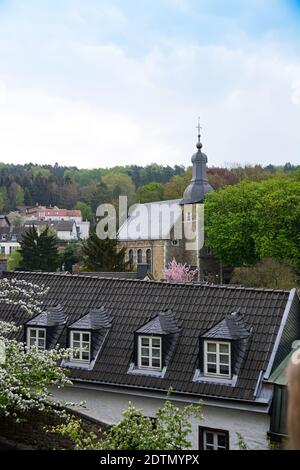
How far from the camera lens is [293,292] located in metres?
13.4

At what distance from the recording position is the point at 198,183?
53.9m

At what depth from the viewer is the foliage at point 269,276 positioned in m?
33.4

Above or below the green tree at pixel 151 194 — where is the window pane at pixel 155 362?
below

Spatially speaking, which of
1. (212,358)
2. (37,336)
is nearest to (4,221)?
(37,336)

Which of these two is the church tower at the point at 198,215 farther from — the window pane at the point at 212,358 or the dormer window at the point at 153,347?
the window pane at the point at 212,358

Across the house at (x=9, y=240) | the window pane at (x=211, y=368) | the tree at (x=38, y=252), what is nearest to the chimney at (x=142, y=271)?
the window pane at (x=211, y=368)

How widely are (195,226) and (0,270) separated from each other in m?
36.5

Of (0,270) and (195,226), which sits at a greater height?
(195,226)

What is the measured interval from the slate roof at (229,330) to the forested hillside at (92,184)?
196ft

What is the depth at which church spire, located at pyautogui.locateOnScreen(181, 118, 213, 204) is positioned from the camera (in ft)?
175

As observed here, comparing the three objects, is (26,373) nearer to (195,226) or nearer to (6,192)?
(195,226)

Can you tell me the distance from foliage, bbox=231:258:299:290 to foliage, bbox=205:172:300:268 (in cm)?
518

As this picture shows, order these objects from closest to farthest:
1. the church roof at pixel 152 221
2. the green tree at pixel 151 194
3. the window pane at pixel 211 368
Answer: the window pane at pixel 211 368
the church roof at pixel 152 221
the green tree at pixel 151 194
